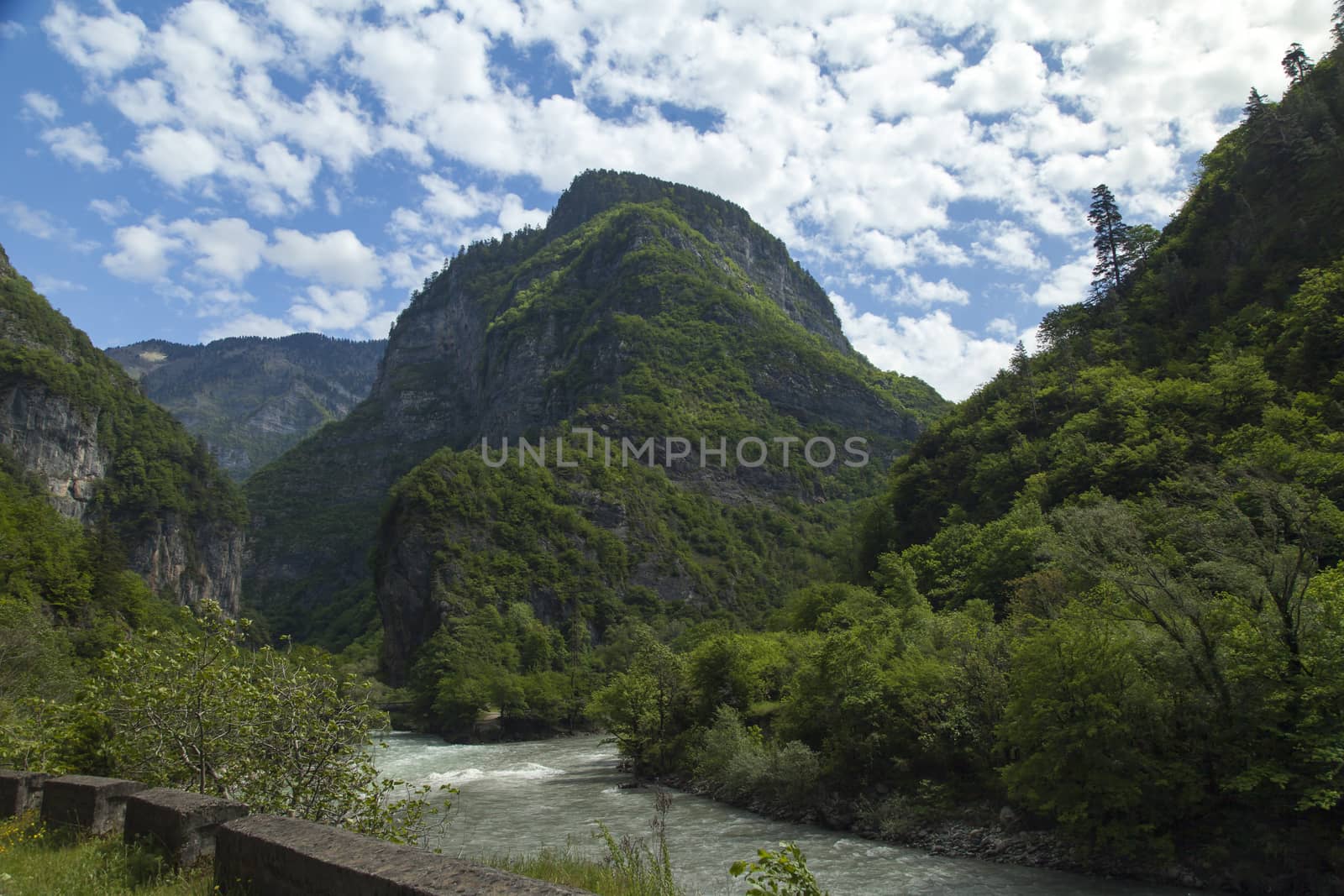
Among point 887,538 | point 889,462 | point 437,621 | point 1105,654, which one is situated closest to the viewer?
point 1105,654

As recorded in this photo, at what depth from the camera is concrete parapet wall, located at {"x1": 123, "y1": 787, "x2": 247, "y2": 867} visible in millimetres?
7852

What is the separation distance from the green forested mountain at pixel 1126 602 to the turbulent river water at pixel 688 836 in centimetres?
188

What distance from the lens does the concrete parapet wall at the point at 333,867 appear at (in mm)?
5078

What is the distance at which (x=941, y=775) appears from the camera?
32.1 m

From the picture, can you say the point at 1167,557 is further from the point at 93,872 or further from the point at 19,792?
the point at 19,792

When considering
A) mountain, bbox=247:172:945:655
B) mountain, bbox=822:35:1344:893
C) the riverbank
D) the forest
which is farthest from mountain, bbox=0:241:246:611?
the riverbank

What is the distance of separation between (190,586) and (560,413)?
78.2 metres

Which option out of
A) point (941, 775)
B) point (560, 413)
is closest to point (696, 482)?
point (560, 413)

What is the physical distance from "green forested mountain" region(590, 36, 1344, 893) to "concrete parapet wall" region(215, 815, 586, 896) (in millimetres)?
24128

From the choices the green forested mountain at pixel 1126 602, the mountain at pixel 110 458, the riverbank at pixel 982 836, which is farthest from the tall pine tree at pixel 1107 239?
the mountain at pixel 110 458

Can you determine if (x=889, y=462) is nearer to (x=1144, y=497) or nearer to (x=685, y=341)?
(x=685, y=341)

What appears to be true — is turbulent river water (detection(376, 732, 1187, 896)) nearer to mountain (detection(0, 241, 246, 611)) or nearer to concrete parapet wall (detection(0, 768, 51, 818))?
concrete parapet wall (detection(0, 768, 51, 818))

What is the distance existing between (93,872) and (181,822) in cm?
92

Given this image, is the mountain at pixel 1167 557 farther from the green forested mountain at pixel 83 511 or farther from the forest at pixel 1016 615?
the green forested mountain at pixel 83 511
